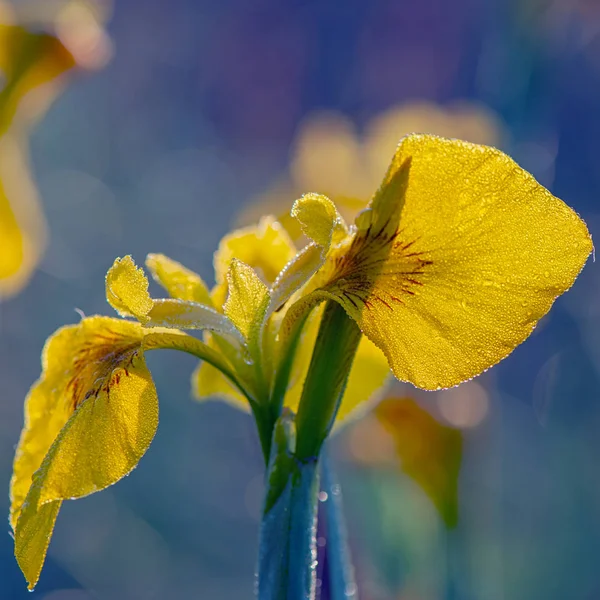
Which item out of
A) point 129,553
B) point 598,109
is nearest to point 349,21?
point 598,109

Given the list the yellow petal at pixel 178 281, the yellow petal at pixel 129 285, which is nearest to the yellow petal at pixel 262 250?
the yellow petal at pixel 178 281

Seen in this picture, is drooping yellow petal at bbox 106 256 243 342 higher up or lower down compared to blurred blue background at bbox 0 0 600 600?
lower down

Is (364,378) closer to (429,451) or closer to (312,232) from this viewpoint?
(312,232)

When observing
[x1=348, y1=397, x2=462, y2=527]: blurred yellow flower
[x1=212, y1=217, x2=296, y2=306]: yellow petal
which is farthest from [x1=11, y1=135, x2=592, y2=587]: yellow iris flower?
[x1=348, y1=397, x2=462, y2=527]: blurred yellow flower

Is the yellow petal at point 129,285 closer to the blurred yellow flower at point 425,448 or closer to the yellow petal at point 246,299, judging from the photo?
the yellow petal at point 246,299

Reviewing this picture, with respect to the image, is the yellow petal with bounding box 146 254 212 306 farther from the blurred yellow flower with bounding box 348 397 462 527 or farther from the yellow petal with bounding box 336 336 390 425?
the blurred yellow flower with bounding box 348 397 462 527

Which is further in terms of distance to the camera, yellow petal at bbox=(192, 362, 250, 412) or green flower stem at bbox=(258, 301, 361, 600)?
yellow petal at bbox=(192, 362, 250, 412)

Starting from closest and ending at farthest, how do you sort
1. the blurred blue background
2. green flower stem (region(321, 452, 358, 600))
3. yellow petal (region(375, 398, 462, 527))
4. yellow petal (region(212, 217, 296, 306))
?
green flower stem (region(321, 452, 358, 600)), yellow petal (region(212, 217, 296, 306)), yellow petal (region(375, 398, 462, 527)), the blurred blue background

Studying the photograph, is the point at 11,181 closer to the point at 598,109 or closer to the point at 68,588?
the point at 68,588
